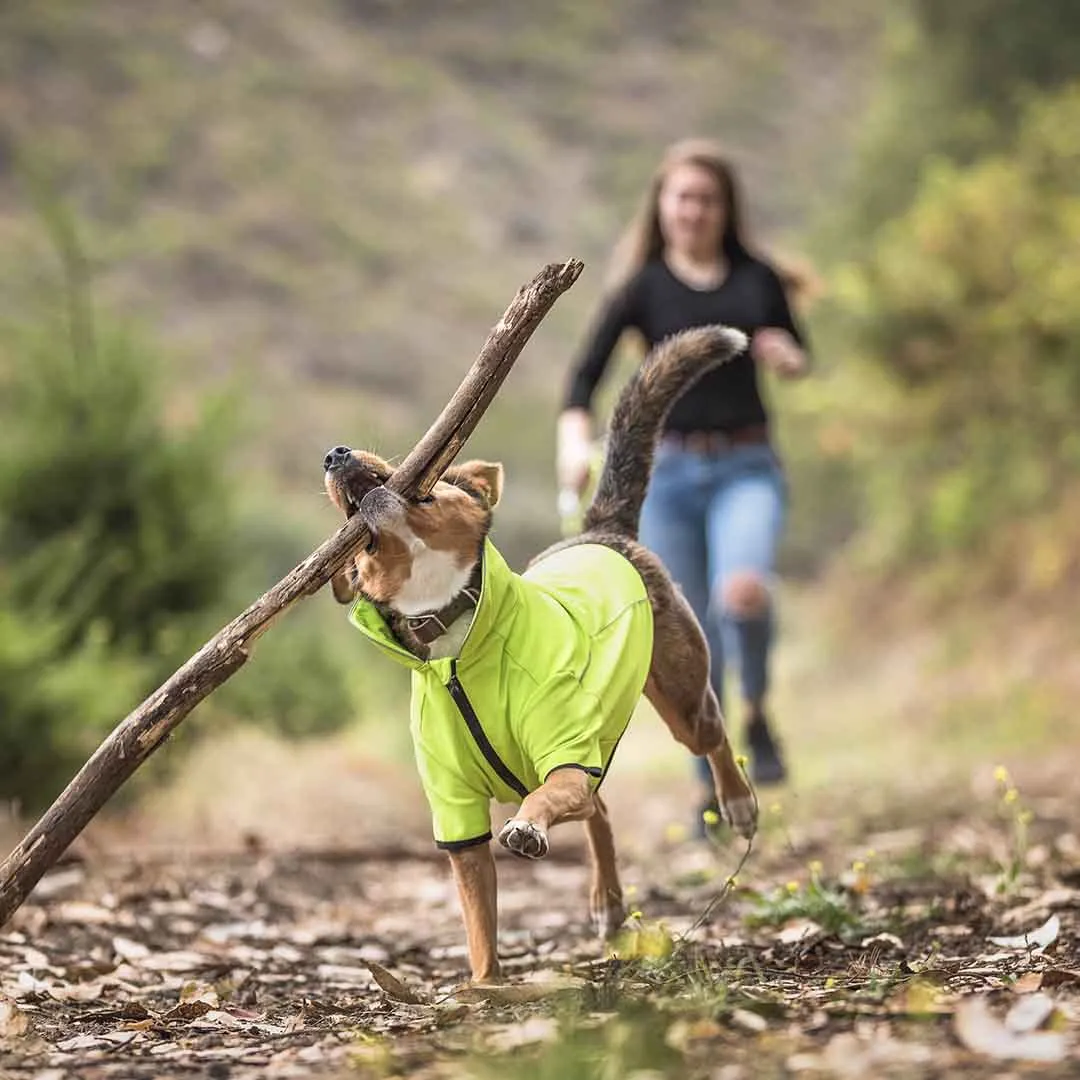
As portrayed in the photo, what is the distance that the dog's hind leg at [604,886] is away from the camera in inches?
148

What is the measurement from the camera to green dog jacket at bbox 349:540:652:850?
3.00 meters

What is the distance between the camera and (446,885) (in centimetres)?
559

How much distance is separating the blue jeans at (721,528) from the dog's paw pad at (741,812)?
131 cm

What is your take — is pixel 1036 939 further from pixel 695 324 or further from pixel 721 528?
pixel 695 324

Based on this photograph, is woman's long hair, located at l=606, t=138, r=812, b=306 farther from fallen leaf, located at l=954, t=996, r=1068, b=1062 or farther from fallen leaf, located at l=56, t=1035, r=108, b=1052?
fallen leaf, located at l=954, t=996, r=1068, b=1062

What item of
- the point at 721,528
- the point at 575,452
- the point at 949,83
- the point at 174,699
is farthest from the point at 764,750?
the point at 949,83

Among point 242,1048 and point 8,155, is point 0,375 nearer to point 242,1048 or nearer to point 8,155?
point 242,1048

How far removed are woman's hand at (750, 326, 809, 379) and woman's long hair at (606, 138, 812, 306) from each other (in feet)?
1.75

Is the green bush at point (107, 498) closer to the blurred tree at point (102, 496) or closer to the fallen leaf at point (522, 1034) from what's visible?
the blurred tree at point (102, 496)

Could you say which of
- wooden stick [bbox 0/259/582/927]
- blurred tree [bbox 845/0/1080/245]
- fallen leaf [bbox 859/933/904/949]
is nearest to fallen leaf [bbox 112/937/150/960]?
wooden stick [bbox 0/259/582/927]

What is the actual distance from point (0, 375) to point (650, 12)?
56.2 m

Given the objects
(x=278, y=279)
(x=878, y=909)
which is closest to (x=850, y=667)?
(x=878, y=909)

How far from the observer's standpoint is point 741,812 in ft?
13.0

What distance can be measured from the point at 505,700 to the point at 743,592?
7.98ft
